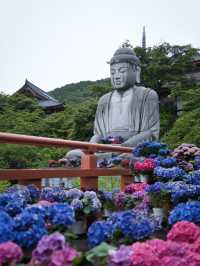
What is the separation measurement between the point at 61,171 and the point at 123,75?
507cm

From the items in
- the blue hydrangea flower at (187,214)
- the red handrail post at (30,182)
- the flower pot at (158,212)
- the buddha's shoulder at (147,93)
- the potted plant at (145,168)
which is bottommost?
the flower pot at (158,212)

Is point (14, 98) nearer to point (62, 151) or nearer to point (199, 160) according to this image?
point (62, 151)

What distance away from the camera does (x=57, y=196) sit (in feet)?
8.93

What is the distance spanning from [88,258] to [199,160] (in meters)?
2.32

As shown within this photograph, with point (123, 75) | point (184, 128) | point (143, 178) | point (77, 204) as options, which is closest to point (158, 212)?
point (77, 204)

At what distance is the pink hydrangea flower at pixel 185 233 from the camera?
1607 millimetres

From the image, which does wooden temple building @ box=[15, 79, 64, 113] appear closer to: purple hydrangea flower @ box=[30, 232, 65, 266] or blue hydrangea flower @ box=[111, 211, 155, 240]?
blue hydrangea flower @ box=[111, 211, 155, 240]

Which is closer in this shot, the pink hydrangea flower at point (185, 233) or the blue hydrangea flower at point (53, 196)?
the pink hydrangea flower at point (185, 233)

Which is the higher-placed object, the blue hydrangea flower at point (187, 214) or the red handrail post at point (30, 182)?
the red handrail post at point (30, 182)

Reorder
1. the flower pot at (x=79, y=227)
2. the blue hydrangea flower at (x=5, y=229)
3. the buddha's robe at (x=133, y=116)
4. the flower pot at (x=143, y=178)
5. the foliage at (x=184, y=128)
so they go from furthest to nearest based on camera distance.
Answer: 1. the foliage at (x=184, y=128)
2. the buddha's robe at (x=133, y=116)
3. the flower pot at (x=143, y=178)
4. the flower pot at (x=79, y=227)
5. the blue hydrangea flower at (x=5, y=229)

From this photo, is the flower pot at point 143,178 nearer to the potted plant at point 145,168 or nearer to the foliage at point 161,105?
the potted plant at point 145,168

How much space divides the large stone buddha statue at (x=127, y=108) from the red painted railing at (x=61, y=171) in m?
3.62

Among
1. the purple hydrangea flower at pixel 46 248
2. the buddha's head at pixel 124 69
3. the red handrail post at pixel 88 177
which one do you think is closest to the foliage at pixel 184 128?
the buddha's head at pixel 124 69

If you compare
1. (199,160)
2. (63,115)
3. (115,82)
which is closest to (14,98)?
(63,115)
